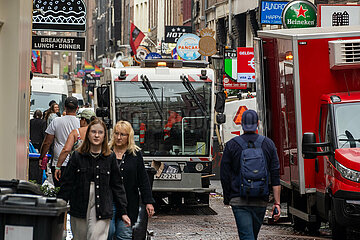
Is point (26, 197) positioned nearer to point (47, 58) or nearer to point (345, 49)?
point (345, 49)

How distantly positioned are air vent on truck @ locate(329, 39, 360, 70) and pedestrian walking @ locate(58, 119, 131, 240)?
5027 mm

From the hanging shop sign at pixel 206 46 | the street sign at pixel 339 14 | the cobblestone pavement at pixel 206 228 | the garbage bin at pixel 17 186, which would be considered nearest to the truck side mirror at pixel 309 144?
the cobblestone pavement at pixel 206 228

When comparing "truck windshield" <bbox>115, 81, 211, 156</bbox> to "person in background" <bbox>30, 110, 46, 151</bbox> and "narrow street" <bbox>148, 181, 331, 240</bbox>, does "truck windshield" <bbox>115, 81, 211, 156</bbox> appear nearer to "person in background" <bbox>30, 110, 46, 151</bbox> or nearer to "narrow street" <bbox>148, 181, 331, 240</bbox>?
"narrow street" <bbox>148, 181, 331, 240</bbox>

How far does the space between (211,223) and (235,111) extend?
12587 millimetres

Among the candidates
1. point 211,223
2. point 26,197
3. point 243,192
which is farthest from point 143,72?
point 26,197

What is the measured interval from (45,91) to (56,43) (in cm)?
1918

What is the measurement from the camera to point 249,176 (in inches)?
368

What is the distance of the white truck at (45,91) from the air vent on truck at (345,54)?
21.5 meters

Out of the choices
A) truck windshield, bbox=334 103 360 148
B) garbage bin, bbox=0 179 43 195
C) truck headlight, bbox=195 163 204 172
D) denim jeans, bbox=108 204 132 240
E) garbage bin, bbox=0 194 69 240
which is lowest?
denim jeans, bbox=108 204 132 240

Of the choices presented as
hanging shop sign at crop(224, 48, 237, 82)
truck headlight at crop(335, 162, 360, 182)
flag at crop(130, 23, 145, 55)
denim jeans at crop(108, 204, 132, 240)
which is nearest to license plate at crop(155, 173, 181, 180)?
truck headlight at crop(335, 162, 360, 182)

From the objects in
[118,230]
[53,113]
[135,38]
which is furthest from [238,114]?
[135,38]

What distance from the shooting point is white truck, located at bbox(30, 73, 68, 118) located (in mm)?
33344

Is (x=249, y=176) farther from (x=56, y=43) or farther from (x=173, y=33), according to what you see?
(x=173, y=33)

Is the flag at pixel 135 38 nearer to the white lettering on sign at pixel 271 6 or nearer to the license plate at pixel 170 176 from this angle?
the white lettering on sign at pixel 271 6
